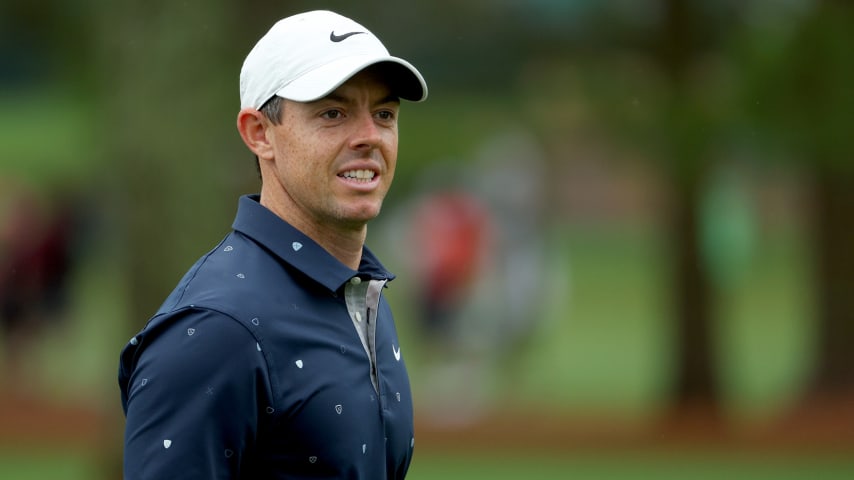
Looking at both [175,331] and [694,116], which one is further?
[694,116]

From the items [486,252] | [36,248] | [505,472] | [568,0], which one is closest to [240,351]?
[505,472]

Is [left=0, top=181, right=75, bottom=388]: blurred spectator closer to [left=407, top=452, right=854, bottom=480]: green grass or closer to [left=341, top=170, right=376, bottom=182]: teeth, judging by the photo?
[left=407, top=452, right=854, bottom=480]: green grass

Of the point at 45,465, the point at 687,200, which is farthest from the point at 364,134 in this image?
the point at 687,200

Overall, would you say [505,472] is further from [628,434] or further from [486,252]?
[486,252]

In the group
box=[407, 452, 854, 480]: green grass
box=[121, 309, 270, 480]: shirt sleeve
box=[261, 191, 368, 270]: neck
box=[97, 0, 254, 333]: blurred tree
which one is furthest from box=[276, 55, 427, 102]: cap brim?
box=[407, 452, 854, 480]: green grass

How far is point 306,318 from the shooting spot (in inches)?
127

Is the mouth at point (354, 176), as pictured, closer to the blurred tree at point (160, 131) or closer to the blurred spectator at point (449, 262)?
the blurred tree at point (160, 131)

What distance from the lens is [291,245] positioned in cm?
333

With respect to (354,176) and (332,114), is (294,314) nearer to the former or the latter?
(354,176)

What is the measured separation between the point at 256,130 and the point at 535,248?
1765cm

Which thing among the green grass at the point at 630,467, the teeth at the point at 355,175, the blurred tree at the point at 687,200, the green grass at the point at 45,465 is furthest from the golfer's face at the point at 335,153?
the blurred tree at the point at 687,200

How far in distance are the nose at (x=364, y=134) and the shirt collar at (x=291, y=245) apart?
222 mm

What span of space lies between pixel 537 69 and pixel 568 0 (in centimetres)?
412

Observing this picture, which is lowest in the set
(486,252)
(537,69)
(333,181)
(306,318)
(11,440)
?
(11,440)
